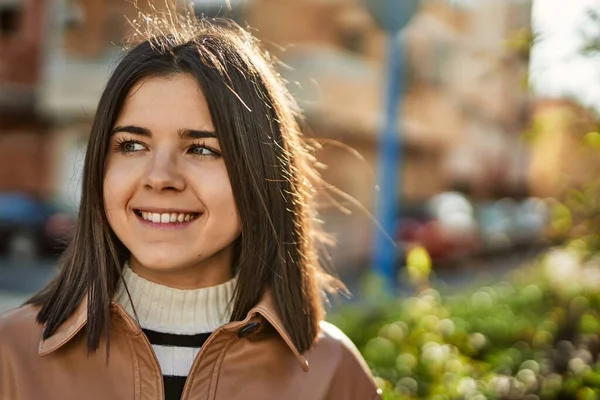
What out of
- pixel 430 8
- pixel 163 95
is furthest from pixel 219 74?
pixel 430 8

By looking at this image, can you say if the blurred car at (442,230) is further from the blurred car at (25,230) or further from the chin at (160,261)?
the chin at (160,261)

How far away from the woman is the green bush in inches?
49.3

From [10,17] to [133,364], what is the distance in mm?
18904

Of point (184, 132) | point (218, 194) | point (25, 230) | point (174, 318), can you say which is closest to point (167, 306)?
point (174, 318)

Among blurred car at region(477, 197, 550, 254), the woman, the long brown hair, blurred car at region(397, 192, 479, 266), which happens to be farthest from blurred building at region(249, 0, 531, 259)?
the woman

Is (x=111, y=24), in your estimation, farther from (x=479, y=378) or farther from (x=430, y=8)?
(x=479, y=378)

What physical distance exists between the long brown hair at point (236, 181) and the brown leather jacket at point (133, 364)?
0.13ft

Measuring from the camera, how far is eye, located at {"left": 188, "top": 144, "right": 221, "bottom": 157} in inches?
69.5

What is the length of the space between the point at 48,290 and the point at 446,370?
7.07 feet

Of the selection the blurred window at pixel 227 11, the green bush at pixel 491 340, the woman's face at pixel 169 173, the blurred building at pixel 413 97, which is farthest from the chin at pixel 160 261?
the blurred building at pixel 413 97

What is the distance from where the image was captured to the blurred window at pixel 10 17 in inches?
736

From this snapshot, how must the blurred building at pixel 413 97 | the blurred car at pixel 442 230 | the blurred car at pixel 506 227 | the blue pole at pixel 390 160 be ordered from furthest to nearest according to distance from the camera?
the blurred car at pixel 506 227 < the blurred building at pixel 413 97 < the blurred car at pixel 442 230 < the blue pole at pixel 390 160

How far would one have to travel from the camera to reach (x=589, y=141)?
320 centimetres

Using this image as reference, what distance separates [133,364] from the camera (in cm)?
173
